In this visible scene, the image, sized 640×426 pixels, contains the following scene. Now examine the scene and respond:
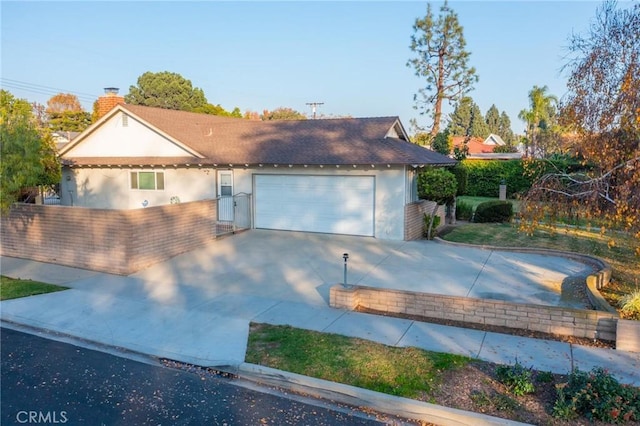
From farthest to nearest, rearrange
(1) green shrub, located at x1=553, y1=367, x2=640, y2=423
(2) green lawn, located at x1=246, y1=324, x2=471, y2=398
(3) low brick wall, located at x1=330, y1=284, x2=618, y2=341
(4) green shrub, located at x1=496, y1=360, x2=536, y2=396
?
1. (3) low brick wall, located at x1=330, y1=284, x2=618, y2=341
2. (2) green lawn, located at x1=246, y1=324, x2=471, y2=398
3. (4) green shrub, located at x1=496, y1=360, x2=536, y2=396
4. (1) green shrub, located at x1=553, y1=367, x2=640, y2=423

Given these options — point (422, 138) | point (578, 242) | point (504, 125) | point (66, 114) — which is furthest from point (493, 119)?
point (578, 242)

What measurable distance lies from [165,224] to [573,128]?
34.6 ft

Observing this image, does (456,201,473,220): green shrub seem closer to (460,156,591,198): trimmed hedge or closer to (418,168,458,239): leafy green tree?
(418,168,458,239): leafy green tree

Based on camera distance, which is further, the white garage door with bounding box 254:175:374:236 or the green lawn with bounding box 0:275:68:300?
the white garage door with bounding box 254:175:374:236

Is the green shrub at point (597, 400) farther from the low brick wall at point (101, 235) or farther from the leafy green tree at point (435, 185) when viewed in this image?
the leafy green tree at point (435, 185)

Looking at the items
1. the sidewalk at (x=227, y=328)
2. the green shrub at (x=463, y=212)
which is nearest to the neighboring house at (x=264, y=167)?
the green shrub at (x=463, y=212)

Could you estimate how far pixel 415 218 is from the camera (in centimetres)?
1689

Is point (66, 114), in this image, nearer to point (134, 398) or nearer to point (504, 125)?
point (134, 398)

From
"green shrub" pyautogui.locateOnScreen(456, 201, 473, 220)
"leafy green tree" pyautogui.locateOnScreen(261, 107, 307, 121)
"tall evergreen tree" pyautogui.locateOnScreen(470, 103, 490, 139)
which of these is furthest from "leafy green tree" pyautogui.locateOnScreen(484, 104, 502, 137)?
"green shrub" pyautogui.locateOnScreen(456, 201, 473, 220)

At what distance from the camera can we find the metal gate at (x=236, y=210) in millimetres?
18062

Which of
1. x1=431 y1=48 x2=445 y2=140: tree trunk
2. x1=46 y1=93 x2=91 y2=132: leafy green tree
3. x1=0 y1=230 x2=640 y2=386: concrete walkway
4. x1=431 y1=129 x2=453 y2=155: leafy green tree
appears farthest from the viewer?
x1=46 y1=93 x2=91 y2=132: leafy green tree

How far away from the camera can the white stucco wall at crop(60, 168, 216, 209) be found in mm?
18844

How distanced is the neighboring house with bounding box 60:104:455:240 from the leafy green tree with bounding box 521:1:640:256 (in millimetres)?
6877

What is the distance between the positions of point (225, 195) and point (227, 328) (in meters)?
11.0
